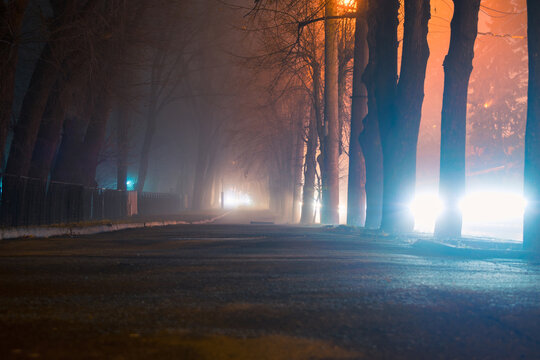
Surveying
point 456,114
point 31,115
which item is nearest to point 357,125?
point 456,114

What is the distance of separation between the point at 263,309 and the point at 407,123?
12330 millimetres

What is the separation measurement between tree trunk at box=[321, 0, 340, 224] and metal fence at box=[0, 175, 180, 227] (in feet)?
34.3

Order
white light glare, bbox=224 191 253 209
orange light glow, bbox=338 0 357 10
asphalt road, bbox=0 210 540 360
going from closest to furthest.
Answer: asphalt road, bbox=0 210 540 360
orange light glow, bbox=338 0 357 10
white light glare, bbox=224 191 253 209

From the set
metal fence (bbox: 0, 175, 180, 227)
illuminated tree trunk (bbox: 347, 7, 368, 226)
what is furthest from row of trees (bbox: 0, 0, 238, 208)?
illuminated tree trunk (bbox: 347, 7, 368, 226)

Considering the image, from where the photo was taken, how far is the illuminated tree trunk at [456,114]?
46.2 feet

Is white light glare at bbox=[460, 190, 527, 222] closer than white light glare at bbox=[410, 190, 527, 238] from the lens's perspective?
No

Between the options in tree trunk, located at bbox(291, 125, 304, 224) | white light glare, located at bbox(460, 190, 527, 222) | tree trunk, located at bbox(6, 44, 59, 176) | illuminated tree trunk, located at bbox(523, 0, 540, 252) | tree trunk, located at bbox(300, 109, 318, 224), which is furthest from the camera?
white light glare, located at bbox(460, 190, 527, 222)

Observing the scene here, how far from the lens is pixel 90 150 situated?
2356 centimetres

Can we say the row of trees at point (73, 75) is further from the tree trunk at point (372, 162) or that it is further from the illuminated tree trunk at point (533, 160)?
the illuminated tree trunk at point (533, 160)

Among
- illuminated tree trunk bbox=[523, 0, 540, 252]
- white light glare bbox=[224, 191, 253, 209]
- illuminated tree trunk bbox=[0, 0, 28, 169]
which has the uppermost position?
illuminated tree trunk bbox=[0, 0, 28, 169]

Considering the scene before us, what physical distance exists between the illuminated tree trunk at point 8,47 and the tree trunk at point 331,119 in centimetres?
1511

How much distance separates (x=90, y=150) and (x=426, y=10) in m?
14.5

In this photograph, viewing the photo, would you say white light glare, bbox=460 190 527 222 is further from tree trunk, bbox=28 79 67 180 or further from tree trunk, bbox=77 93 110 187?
tree trunk, bbox=28 79 67 180

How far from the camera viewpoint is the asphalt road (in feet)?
10.2
